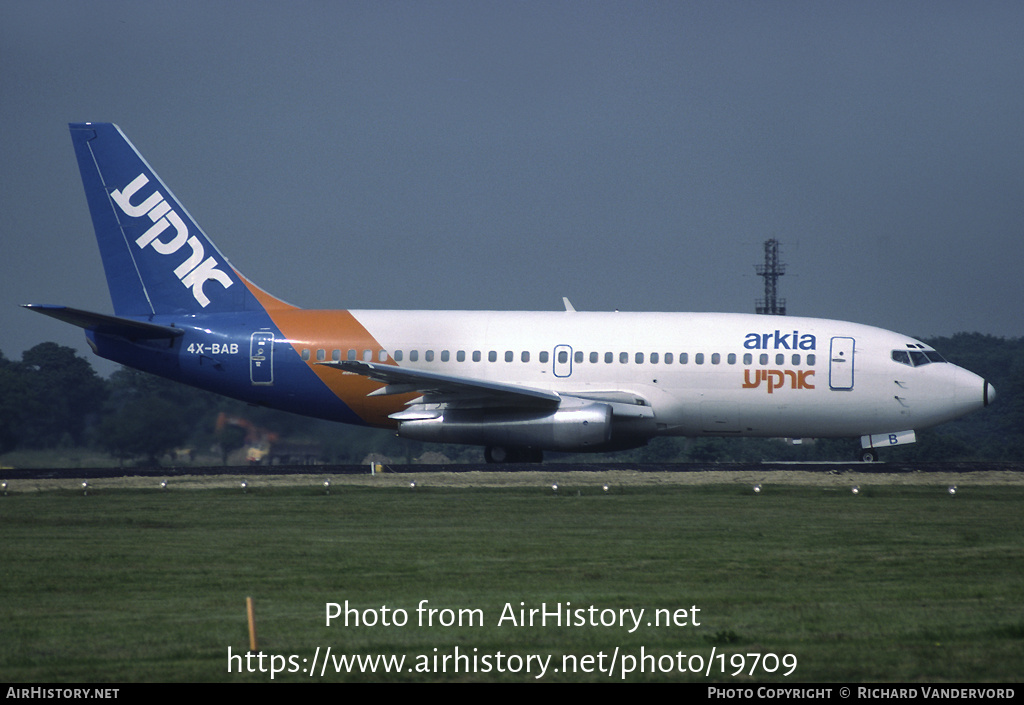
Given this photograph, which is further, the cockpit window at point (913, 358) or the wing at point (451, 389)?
the cockpit window at point (913, 358)

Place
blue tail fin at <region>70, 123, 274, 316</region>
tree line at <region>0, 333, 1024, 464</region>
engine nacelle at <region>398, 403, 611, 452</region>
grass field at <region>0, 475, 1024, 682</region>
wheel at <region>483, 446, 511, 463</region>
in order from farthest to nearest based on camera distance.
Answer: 1. tree line at <region>0, 333, 1024, 464</region>
2. blue tail fin at <region>70, 123, 274, 316</region>
3. wheel at <region>483, 446, 511, 463</region>
4. engine nacelle at <region>398, 403, 611, 452</region>
5. grass field at <region>0, 475, 1024, 682</region>

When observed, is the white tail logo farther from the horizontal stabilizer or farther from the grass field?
the grass field

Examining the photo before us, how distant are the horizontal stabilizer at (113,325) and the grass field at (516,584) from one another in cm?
725

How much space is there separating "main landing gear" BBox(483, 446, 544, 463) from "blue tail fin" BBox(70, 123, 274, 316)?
730cm

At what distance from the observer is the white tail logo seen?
98.0 ft

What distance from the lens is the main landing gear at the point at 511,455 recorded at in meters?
29.1

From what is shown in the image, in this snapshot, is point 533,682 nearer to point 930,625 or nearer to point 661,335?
point 930,625

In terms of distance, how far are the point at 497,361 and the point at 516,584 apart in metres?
16.9

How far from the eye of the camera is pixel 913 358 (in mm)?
27719

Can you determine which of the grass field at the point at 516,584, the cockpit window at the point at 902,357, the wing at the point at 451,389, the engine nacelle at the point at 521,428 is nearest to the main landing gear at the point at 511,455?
the engine nacelle at the point at 521,428

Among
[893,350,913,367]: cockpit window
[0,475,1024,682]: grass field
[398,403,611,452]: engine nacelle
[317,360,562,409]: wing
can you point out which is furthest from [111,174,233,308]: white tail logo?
[893,350,913,367]: cockpit window

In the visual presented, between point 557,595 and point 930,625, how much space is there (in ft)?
11.3

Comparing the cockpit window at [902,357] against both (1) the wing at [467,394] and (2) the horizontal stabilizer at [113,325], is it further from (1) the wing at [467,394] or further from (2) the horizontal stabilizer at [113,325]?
(2) the horizontal stabilizer at [113,325]
